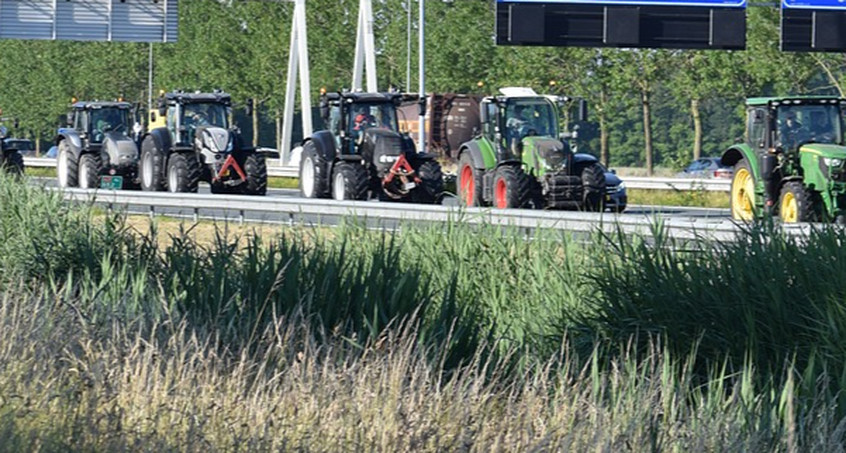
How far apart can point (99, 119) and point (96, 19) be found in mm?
5346

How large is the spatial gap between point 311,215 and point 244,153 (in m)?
7.81

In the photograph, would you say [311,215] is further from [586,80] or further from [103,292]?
[586,80]

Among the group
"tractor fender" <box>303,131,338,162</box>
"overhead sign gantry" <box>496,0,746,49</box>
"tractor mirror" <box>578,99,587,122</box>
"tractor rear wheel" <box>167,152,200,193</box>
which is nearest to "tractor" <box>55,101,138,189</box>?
"tractor rear wheel" <box>167,152,200,193</box>

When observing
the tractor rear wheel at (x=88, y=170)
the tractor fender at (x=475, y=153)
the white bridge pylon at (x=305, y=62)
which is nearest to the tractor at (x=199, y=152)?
the tractor rear wheel at (x=88, y=170)

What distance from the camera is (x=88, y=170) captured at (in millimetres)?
31500

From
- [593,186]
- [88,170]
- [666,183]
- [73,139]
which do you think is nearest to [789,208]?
[593,186]

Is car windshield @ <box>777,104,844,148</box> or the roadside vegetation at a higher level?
car windshield @ <box>777,104,844,148</box>

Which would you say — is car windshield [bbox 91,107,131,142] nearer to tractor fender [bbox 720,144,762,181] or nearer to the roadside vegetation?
tractor fender [bbox 720,144,762,181]

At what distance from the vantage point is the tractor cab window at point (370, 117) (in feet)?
89.9

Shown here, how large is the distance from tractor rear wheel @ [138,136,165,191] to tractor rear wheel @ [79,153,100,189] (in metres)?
1.22

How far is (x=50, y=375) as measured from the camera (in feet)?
28.7

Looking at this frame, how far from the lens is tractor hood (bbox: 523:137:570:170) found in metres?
24.7

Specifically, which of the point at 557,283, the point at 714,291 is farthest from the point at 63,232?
the point at 714,291

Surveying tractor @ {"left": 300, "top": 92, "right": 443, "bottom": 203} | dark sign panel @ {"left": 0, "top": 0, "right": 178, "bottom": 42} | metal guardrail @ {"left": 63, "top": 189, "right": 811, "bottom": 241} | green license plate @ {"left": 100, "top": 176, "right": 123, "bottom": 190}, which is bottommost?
metal guardrail @ {"left": 63, "top": 189, "right": 811, "bottom": 241}
